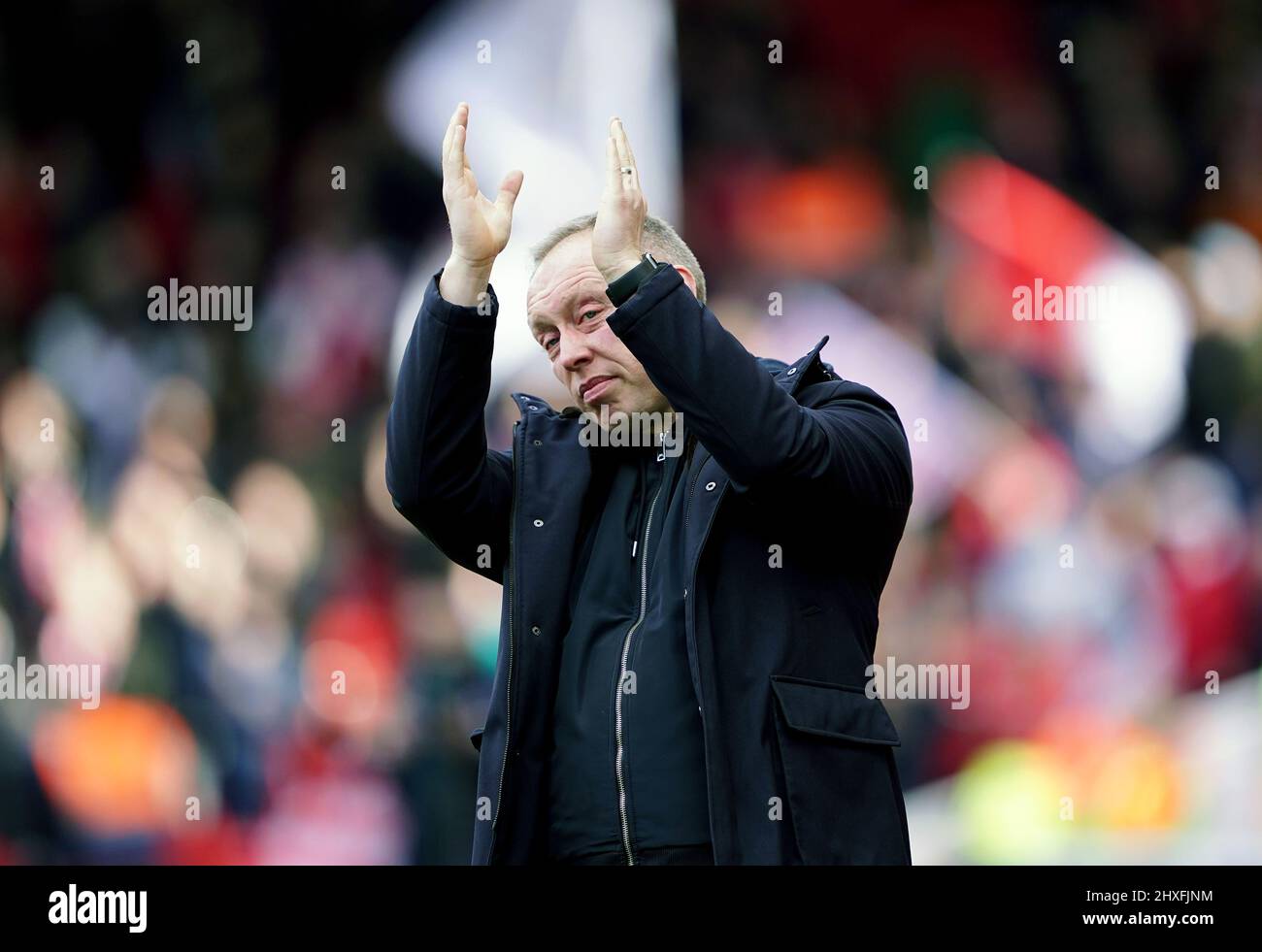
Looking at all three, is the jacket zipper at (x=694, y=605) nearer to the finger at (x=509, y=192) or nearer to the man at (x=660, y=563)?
the man at (x=660, y=563)

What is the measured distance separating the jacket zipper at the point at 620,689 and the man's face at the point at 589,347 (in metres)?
0.16

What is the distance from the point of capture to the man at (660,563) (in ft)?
→ 6.75

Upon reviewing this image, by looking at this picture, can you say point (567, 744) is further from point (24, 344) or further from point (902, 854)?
point (24, 344)

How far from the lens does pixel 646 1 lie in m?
6.85

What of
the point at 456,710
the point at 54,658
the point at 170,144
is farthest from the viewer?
the point at 170,144

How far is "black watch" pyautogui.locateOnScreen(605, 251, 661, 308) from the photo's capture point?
211 cm

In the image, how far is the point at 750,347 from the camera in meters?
6.14

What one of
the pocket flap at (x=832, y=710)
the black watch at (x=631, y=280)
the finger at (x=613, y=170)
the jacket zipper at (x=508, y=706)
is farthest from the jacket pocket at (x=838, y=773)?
the finger at (x=613, y=170)

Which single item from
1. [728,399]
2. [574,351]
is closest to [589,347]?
[574,351]

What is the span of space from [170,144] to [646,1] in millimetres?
2126

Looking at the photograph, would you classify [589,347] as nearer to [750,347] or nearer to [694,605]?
[694,605]

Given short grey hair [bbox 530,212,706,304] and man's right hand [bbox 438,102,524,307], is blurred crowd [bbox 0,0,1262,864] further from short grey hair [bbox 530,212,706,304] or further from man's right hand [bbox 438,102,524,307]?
man's right hand [bbox 438,102,524,307]

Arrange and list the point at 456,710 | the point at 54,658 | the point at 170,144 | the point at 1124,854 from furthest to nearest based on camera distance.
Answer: the point at 170,144 → the point at 54,658 → the point at 456,710 → the point at 1124,854
